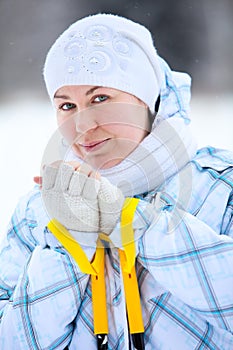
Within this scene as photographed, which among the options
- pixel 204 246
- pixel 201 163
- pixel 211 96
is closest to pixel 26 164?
pixel 211 96

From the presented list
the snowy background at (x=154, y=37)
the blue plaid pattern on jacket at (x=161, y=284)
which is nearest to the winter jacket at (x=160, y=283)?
the blue plaid pattern on jacket at (x=161, y=284)

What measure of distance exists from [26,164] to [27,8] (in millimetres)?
715

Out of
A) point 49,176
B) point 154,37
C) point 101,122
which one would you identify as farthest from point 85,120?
point 154,37

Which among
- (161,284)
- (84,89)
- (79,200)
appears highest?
(84,89)

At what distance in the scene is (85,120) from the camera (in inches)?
31.9

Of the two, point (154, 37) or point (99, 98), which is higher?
point (154, 37)

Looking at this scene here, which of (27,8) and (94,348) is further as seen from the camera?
(27,8)

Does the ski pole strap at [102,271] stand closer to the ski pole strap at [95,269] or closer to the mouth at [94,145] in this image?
the ski pole strap at [95,269]

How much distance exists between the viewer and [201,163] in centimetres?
83

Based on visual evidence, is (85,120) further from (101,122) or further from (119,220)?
(119,220)

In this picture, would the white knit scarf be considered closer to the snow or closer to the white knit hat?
the white knit hat

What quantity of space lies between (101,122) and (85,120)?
22 millimetres

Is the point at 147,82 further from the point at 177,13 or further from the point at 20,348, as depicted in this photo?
the point at 177,13

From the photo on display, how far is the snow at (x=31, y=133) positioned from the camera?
1744mm
